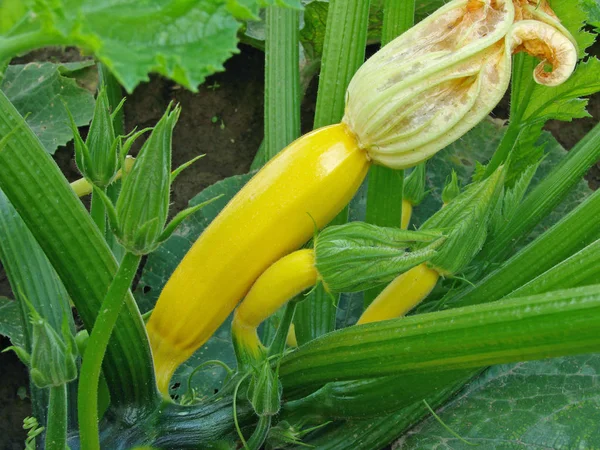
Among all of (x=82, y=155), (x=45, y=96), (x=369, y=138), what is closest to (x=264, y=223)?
(x=369, y=138)

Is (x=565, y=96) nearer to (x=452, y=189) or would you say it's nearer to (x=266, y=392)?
(x=452, y=189)

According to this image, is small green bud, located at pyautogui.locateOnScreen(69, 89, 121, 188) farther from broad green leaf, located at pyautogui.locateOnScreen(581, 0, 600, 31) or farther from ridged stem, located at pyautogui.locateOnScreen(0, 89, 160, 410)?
broad green leaf, located at pyautogui.locateOnScreen(581, 0, 600, 31)

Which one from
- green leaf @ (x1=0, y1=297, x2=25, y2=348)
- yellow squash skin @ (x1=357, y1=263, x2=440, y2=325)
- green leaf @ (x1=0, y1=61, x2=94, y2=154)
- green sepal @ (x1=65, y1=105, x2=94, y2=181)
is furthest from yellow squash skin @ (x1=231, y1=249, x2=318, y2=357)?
green leaf @ (x1=0, y1=61, x2=94, y2=154)

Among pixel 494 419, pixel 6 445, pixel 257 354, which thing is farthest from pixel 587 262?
pixel 6 445

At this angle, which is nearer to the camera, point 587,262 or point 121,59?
point 121,59

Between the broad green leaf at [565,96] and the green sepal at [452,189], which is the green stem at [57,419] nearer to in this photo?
the green sepal at [452,189]

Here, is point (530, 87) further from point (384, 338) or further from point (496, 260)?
point (384, 338)
